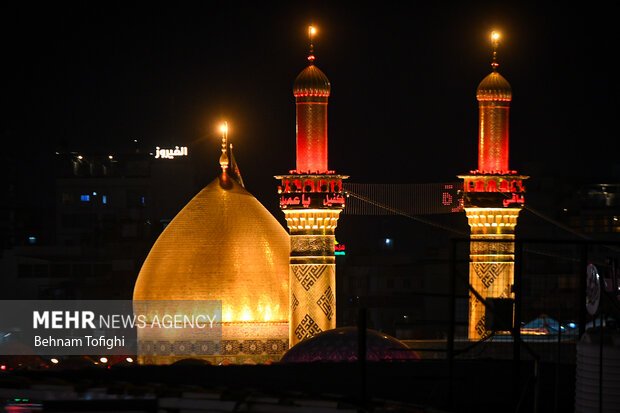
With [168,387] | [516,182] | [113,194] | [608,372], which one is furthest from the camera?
[113,194]

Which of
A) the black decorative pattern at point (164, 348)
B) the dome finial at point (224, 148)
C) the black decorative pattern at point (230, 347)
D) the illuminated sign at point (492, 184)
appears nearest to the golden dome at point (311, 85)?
the illuminated sign at point (492, 184)

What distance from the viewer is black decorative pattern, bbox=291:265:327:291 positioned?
31.4 meters

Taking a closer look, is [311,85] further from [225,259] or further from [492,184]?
[225,259]

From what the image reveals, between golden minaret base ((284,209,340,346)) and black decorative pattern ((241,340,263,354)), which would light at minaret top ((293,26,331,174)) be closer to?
golden minaret base ((284,209,340,346))

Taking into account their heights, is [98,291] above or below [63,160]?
below

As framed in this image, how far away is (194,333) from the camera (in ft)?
114

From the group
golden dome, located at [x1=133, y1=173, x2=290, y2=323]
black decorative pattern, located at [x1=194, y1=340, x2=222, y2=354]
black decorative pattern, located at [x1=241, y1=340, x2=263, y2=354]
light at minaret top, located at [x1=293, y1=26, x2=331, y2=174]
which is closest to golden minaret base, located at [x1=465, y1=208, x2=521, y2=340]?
light at minaret top, located at [x1=293, y1=26, x2=331, y2=174]

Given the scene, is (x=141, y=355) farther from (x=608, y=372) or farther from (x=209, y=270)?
(x=608, y=372)

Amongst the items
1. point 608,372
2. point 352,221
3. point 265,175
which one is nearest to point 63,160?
point 352,221

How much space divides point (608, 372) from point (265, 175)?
38.0m

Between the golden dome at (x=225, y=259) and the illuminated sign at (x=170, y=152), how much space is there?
38763mm

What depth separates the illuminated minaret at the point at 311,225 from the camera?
3119 centimetres

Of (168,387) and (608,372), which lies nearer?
(168,387)

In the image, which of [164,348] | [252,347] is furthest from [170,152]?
[252,347]
